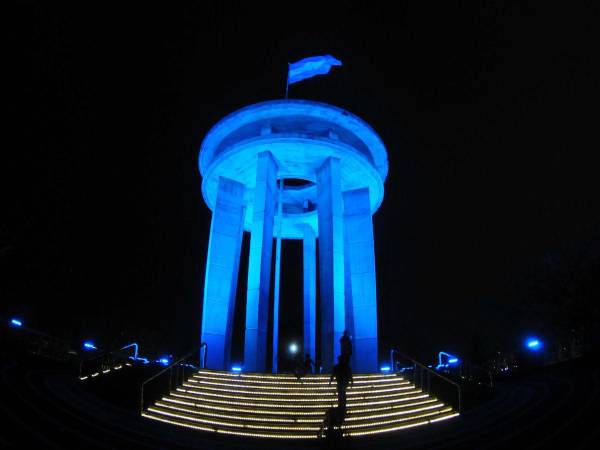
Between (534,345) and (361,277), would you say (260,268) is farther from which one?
(534,345)

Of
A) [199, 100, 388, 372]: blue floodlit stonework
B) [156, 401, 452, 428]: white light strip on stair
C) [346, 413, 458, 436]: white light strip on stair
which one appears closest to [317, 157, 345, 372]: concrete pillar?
[199, 100, 388, 372]: blue floodlit stonework

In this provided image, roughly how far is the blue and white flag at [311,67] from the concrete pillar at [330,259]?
4718mm

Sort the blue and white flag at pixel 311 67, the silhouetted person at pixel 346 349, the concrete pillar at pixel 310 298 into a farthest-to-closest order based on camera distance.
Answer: the concrete pillar at pixel 310 298 → the blue and white flag at pixel 311 67 → the silhouetted person at pixel 346 349

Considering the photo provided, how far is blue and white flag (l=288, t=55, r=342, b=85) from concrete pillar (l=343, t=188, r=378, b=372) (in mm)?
6626

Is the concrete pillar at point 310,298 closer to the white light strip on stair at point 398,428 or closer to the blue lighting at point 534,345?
the blue lighting at point 534,345

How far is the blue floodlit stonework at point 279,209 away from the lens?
22.1m

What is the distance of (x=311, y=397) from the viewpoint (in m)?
13.4

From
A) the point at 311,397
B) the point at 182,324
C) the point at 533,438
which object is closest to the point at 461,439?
the point at 533,438

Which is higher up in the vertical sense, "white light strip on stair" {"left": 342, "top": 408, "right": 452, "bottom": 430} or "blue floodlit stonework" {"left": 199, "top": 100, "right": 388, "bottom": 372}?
"blue floodlit stonework" {"left": 199, "top": 100, "right": 388, "bottom": 372}

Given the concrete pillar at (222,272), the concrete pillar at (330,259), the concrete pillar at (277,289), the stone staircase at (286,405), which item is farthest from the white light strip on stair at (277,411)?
the concrete pillar at (277,289)

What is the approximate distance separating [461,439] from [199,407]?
6.40 m

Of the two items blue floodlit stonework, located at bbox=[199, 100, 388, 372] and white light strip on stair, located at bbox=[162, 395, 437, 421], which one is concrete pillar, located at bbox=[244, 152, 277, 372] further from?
white light strip on stair, located at bbox=[162, 395, 437, 421]

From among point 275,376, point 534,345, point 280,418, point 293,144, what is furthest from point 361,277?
point 280,418

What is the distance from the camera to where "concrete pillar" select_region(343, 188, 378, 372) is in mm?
22656
